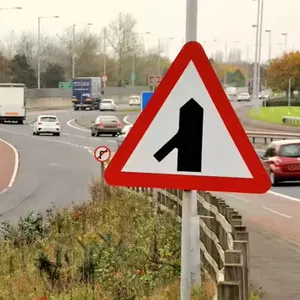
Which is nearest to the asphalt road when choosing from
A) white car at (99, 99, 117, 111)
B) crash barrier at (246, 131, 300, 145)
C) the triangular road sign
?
crash barrier at (246, 131, 300, 145)

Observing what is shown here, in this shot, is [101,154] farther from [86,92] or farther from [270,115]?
[86,92]

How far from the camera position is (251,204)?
70.1 ft

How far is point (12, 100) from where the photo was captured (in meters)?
69.8

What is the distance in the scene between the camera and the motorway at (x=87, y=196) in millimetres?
10959

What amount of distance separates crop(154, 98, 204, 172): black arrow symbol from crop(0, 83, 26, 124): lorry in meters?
66.1

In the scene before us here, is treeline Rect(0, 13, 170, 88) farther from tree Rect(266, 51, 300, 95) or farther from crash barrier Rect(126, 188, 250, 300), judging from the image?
crash barrier Rect(126, 188, 250, 300)

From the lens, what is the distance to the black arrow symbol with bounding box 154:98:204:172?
4.64 meters

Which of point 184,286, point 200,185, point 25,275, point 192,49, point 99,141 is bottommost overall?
point 99,141

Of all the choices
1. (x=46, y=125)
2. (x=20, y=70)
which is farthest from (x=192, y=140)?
(x=20, y=70)

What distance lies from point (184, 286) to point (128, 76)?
146 metres

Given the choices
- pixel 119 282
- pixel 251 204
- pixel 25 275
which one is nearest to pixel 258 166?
pixel 119 282

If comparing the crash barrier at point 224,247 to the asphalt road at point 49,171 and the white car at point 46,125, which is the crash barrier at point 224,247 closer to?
the asphalt road at point 49,171

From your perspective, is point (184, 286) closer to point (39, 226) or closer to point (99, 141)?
point (39, 226)

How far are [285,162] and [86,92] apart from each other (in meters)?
76.4
